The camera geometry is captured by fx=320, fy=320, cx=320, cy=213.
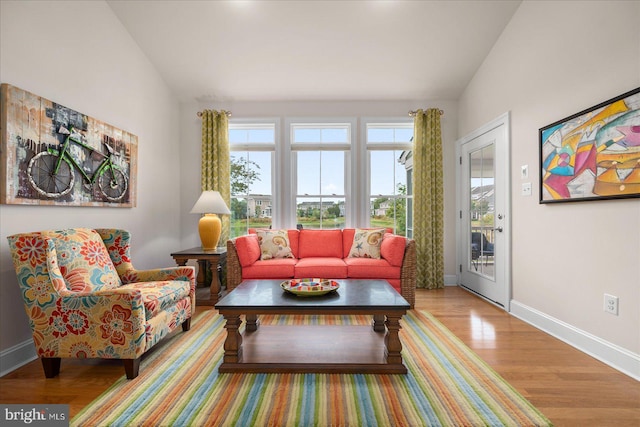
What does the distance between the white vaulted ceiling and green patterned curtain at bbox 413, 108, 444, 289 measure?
1.76 feet

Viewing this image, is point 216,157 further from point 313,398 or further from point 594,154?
point 594,154

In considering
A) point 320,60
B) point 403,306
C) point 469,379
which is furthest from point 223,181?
point 469,379

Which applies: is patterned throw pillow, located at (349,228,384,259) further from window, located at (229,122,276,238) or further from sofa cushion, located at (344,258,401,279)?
window, located at (229,122,276,238)

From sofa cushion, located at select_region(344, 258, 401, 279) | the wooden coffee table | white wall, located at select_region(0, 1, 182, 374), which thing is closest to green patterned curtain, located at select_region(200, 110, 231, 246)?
white wall, located at select_region(0, 1, 182, 374)

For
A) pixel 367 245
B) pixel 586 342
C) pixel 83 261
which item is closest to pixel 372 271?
pixel 367 245

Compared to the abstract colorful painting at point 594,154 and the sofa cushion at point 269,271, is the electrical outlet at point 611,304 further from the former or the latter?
the sofa cushion at point 269,271

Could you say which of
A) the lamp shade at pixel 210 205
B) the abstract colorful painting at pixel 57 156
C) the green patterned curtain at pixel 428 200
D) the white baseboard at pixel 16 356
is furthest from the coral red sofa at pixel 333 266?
the white baseboard at pixel 16 356

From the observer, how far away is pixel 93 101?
2.98 metres

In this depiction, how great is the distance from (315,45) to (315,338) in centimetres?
319

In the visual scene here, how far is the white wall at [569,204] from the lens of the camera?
2.13m

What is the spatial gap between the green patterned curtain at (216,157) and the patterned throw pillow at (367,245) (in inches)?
70.6

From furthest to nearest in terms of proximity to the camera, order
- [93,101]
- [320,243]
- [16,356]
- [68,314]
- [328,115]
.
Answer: [328,115]
[320,243]
[93,101]
[16,356]
[68,314]

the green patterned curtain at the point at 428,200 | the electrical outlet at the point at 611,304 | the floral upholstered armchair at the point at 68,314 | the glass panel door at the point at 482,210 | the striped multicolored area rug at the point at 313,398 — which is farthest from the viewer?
the green patterned curtain at the point at 428,200

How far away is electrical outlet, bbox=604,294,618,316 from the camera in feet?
7.20
